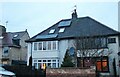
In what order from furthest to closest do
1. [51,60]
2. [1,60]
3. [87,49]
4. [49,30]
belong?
[1,60]
[49,30]
[51,60]
[87,49]

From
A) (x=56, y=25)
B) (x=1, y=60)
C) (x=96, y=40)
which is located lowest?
(x=1, y=60)

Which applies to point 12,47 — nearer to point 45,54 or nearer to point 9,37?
point 9,37

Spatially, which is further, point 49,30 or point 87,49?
point 49,30

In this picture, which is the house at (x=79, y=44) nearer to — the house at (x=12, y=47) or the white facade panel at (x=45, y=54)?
the white facade panel at (x=45, y=54)

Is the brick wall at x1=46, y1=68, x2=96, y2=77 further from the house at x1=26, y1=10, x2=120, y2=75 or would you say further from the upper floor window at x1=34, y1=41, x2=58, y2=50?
the upper floor window at x1=34, y1=41, x2=58, y2=50

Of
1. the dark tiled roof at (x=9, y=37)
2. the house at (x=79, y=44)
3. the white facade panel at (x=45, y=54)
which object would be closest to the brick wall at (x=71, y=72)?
the house at (x=79, y=44)

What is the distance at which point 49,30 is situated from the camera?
4112cm

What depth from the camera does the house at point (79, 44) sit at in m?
33.2

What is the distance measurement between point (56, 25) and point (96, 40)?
9776 millimetres

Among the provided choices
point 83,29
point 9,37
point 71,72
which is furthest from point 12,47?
point 71,72

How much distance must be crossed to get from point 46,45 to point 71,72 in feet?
46.7

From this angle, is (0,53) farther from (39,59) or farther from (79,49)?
(79,49)

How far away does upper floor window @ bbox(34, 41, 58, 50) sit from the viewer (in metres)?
38.4

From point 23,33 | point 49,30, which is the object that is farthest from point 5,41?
point 49,30
